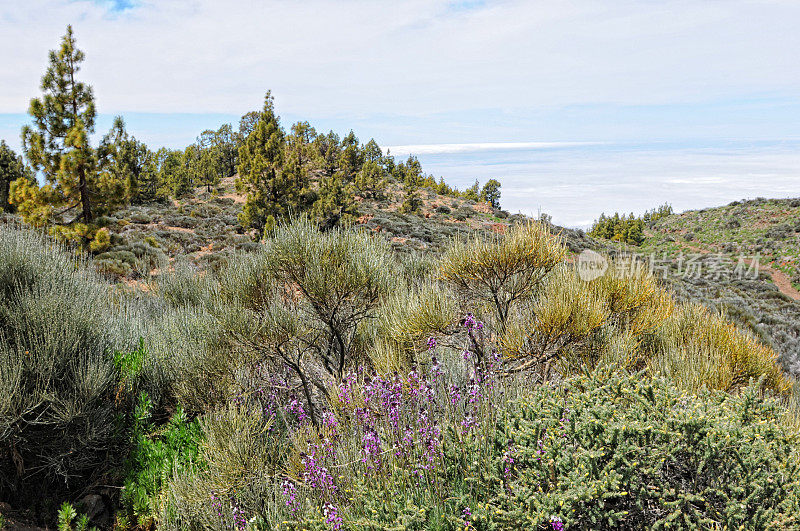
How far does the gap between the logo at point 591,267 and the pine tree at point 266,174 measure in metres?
16.4

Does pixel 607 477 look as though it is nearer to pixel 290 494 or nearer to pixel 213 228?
pixel 290 494

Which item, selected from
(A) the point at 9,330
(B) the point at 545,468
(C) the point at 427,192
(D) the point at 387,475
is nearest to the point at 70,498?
(A) the point at 9,330

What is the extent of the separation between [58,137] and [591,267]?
17881 mm

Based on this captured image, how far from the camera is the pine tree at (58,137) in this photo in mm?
15484

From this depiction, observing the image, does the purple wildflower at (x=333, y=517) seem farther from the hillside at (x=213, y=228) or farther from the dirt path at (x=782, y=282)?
the dirt path at (x=782, y=282)

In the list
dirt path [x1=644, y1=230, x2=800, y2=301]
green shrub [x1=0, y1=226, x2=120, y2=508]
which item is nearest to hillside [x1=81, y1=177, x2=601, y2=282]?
green shrub [x1=0, y1=226, x2=120, y2=508]

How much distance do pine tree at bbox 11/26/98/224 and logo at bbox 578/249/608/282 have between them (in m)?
16.8

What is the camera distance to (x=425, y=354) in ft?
18.4

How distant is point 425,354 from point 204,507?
2.81 metres

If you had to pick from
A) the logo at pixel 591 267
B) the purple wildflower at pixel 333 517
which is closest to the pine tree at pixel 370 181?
the logo at pixel 591 267

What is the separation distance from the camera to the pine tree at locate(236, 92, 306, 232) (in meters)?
21.1

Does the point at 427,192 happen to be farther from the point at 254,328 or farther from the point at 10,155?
the point at 254,328

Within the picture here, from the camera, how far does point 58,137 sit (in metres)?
16.0

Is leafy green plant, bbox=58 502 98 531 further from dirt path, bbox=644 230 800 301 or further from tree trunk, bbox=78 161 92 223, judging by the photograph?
dirt path, bbox=644 230 800 301
